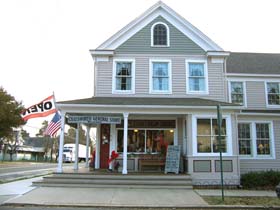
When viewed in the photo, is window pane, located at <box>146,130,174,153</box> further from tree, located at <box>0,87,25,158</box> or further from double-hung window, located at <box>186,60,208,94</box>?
tree, located at <box>0,87,25,158</box>

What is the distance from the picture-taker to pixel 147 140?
16.3m

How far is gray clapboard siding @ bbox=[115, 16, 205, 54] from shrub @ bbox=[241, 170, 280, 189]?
24.0 ft

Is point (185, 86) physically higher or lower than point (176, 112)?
higher

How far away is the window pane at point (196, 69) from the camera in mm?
16953

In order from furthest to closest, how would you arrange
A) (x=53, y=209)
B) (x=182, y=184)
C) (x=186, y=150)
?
(x=186, y=150) → (x=182, y=184) → (x=53, y=209)

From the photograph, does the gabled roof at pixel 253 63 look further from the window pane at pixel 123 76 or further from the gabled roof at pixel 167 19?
the window pane at pixel 123 76

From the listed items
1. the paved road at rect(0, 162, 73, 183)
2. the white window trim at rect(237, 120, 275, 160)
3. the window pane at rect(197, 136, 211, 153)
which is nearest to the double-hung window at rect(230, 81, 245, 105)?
the white window trim at rect(237, 120, 275, 160)

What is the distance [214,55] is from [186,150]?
5.69 metres

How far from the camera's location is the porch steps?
13062 millimetres

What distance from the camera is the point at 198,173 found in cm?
1388

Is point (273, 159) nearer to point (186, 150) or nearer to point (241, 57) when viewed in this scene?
point (186, 150)

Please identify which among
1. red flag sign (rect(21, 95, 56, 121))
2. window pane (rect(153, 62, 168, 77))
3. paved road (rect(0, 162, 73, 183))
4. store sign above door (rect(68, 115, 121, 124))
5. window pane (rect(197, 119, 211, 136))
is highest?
window pane (rect(153, 62, 168, 77))

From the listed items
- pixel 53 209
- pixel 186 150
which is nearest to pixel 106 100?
pixel 186 150

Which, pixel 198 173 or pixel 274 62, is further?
pixel 274 62
